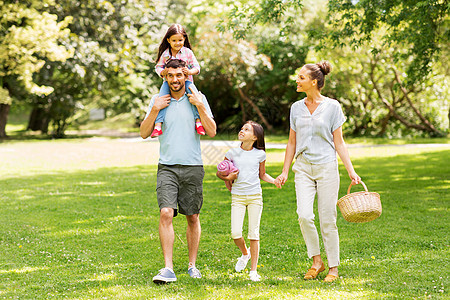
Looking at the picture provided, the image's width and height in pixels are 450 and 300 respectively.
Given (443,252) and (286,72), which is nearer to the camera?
(443,252)

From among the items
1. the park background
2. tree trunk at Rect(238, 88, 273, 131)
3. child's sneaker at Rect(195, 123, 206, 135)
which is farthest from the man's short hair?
tree trunk at Rect(238, 88, 273, 131)

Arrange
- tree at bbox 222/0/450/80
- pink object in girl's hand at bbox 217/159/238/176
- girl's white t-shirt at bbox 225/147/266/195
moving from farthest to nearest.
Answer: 1. tree at bbox 222/0/450/80
2. girl's white t-shirt at bbox 225/147/266/195
3. pink object in girl's hand at bbox 217/159/238/176

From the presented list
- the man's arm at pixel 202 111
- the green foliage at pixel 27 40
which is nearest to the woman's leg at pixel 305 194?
the man's arm at pixel 202 111

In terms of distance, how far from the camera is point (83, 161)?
1627 centimetres

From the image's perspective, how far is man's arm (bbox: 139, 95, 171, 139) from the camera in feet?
15.5

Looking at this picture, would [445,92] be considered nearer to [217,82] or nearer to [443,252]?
[217,82]

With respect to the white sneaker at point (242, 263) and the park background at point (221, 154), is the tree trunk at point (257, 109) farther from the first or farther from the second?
the white sneaker at point (242, 263)

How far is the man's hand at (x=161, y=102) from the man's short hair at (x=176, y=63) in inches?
11.1

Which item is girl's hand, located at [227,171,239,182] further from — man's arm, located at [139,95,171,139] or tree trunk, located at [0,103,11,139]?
tree trunk, located at [0,103,11,139]

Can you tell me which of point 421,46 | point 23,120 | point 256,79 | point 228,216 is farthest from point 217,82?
point 23,120

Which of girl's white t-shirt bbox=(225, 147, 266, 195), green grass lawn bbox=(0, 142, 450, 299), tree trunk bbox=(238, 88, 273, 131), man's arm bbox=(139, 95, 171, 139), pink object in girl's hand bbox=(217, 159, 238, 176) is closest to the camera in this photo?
green grass lawn bbox=(0, 142, 450, 299)

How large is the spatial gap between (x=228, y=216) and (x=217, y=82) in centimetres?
1725

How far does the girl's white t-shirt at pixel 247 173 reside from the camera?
494 cm

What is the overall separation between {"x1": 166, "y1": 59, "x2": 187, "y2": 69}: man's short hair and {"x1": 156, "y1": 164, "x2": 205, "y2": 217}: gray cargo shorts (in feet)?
3.05
